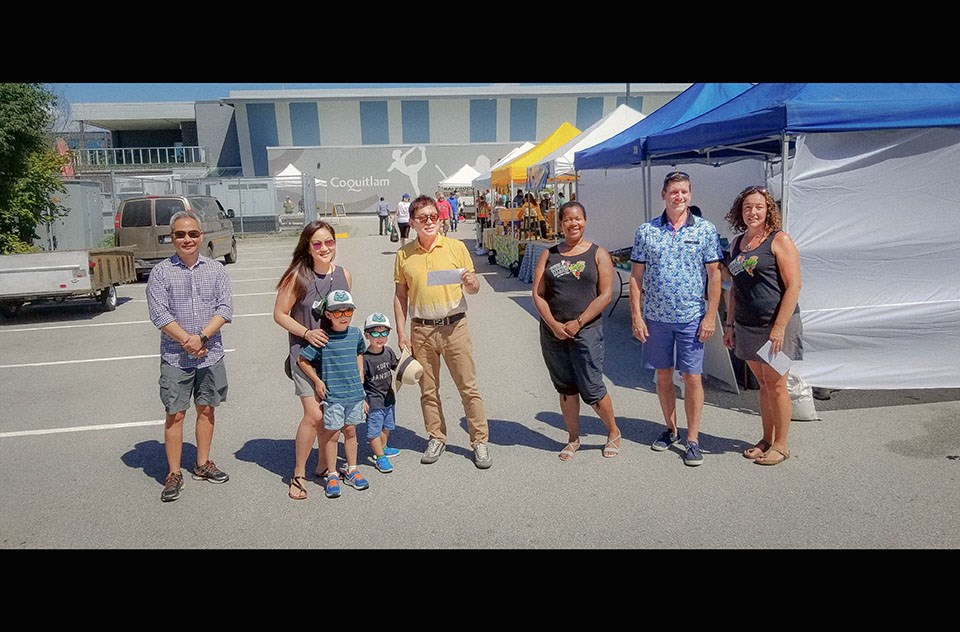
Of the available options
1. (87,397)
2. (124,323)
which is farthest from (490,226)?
(87,397)

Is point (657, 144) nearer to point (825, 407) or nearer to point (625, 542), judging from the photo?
point (825, 407)

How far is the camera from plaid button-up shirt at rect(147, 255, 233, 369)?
169 inches

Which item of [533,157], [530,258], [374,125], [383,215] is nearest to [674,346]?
[530,258]

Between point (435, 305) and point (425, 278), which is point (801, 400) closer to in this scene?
point (435, 305)

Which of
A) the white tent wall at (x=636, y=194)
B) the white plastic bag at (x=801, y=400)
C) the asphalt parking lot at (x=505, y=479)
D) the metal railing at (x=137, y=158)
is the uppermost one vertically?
the metal railing at (x=137, y=158)

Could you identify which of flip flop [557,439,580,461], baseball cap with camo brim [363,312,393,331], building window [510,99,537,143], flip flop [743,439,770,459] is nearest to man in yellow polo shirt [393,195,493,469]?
baseball cap with camo brim [363,312,393,331]

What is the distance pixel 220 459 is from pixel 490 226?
15599 millimetres

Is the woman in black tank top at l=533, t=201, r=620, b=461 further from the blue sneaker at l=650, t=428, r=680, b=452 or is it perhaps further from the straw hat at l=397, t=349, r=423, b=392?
the straw hat at l=397, t=349, r=423, b=392

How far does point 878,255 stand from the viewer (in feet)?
20.3

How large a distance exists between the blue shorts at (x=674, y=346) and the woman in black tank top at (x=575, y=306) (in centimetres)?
43

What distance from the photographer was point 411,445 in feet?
17.5

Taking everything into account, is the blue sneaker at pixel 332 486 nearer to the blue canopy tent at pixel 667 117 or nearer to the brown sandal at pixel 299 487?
the brown sandal at pixel 299 487

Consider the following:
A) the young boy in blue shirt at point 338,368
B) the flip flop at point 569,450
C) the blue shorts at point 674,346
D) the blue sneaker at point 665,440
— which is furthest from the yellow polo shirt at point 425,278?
the blue sneaker at point 665,440

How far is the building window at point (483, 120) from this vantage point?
49000 millimetres
